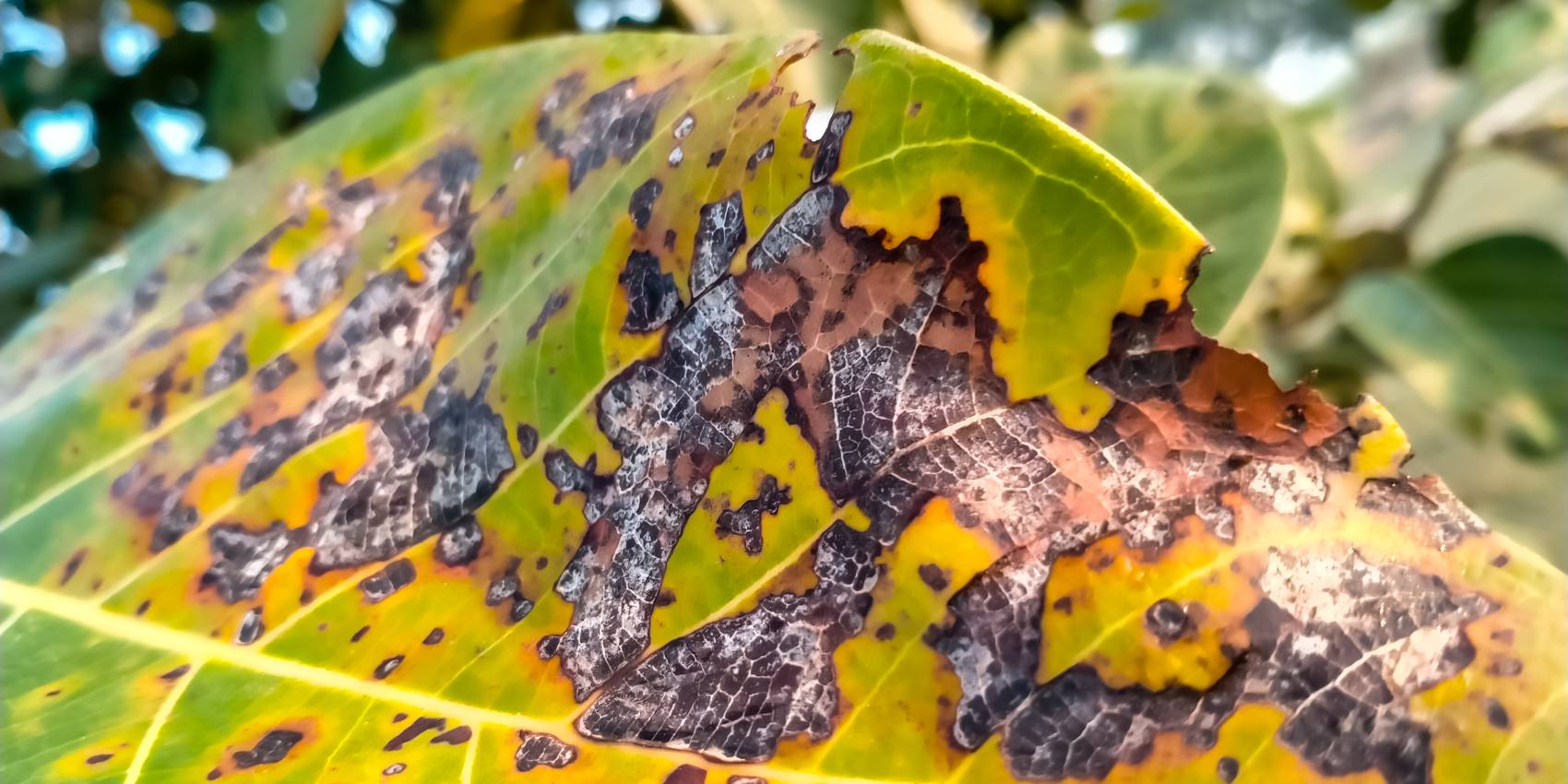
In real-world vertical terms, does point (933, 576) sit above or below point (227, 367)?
below

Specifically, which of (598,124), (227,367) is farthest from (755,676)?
(227,367)

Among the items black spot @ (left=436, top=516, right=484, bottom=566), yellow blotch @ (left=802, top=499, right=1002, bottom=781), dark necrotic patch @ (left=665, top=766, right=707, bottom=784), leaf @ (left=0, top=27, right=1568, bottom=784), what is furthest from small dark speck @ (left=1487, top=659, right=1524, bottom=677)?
black spot @ (left=436, top=516, right=484, bottom=566)

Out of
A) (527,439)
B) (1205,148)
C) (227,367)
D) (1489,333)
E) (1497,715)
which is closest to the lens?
(1497,715)

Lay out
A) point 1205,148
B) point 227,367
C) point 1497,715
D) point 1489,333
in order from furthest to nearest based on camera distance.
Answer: point 1489,333
point 1205,148
point 227,367
point 1497,715

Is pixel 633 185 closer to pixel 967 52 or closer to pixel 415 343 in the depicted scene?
pixel 415 343

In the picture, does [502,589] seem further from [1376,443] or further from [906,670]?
[1376,443]

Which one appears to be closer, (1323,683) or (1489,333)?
(1323,683)

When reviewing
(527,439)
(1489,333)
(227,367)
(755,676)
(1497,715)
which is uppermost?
(227,367)
